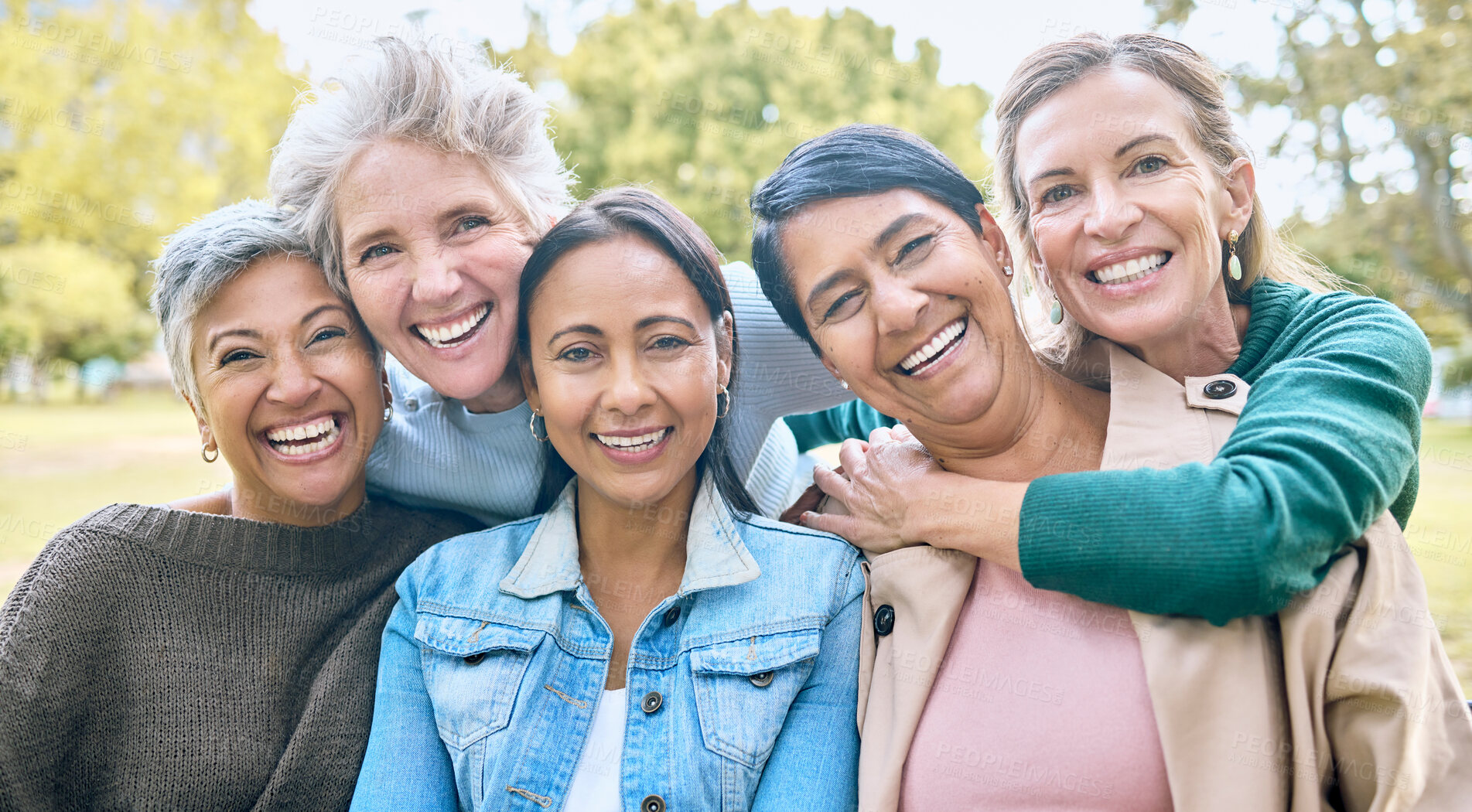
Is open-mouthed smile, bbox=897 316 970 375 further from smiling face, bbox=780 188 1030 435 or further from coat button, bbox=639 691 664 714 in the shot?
coat button, bbox=639 691 664 714

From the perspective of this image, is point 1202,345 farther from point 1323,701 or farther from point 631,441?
point 631,441

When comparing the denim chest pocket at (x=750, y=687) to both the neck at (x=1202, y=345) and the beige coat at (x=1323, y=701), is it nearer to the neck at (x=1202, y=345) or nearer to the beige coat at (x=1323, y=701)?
the beige coat at (x=1323, y=701)

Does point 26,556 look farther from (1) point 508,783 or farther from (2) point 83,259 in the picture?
(2) point 83,259

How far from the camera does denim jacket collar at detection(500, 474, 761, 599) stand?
2.31m

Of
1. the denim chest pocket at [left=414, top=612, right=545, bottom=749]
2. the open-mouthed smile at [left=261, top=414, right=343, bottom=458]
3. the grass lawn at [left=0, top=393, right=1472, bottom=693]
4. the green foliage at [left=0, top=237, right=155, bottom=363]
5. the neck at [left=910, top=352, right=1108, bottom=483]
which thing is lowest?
the grass lawn at [left=0, top=393, right=1472, bottom=693]

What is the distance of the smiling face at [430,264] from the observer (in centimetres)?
257

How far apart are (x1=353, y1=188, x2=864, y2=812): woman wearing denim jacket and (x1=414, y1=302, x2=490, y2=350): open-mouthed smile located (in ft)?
0.59

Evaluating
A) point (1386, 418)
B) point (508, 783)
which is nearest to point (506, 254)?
point (508, 783)

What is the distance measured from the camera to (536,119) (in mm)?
2900

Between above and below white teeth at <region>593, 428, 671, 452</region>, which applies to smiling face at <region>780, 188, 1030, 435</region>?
above

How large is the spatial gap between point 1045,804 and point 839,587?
661 mm

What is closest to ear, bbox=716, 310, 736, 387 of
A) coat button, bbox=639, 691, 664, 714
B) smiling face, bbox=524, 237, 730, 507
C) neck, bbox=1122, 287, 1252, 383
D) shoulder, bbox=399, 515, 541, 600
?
smiling face, bbox=524, 237, 730, 507

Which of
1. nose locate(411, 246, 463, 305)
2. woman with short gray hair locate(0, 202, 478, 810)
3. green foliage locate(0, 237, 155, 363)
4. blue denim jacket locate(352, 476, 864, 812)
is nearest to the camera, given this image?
blue denim jacket locate(352, 476, 864, 812)

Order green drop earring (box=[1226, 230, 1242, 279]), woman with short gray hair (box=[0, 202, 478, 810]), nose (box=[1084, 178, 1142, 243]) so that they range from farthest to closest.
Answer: green drop earring (box=[1226, 230, 1242, 279]), woman with short gray hair (box=[0, 202, 478, 810]), nose (box=[1084, 178, 1142, 243])
